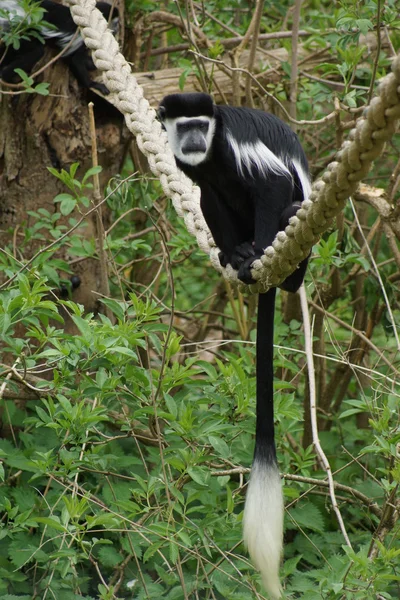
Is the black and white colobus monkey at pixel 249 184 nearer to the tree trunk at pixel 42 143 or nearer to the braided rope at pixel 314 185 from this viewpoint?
the braided rope at pixel 314 185

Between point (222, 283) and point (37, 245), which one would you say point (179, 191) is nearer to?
point (37, 245)

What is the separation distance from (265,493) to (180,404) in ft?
0.89

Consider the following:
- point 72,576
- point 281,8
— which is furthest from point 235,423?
→ point 281,8

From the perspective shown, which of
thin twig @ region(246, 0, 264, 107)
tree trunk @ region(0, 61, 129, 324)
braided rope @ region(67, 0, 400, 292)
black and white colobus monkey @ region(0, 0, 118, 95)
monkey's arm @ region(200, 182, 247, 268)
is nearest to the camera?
braided rope @ region(67, 0, 400, 292)

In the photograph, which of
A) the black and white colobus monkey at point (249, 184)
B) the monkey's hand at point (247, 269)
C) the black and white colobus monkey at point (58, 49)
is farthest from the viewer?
the black and white colobus monkey at point (58, 49)

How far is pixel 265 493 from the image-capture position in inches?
67.5

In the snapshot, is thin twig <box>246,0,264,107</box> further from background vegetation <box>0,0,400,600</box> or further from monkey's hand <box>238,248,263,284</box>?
monkey's hand <box>238,248,263,284</box>

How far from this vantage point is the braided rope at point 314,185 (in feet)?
3.65

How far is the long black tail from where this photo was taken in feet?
5.33

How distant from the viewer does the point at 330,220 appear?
4.57 feet

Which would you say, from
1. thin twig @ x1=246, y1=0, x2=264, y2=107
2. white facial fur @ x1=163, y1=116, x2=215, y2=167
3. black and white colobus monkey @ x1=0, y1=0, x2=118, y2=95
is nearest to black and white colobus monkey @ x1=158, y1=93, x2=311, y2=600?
white facial fur @ x1=163, y1=116, x2=215, y2=167

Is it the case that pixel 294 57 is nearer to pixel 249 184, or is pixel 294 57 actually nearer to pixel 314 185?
pixel 249 184

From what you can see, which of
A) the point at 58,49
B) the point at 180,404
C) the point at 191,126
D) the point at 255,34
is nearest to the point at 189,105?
the point at 191,126

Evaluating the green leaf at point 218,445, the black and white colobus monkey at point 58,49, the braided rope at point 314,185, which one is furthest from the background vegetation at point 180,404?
the black and white colobus monkey at point 58,49
